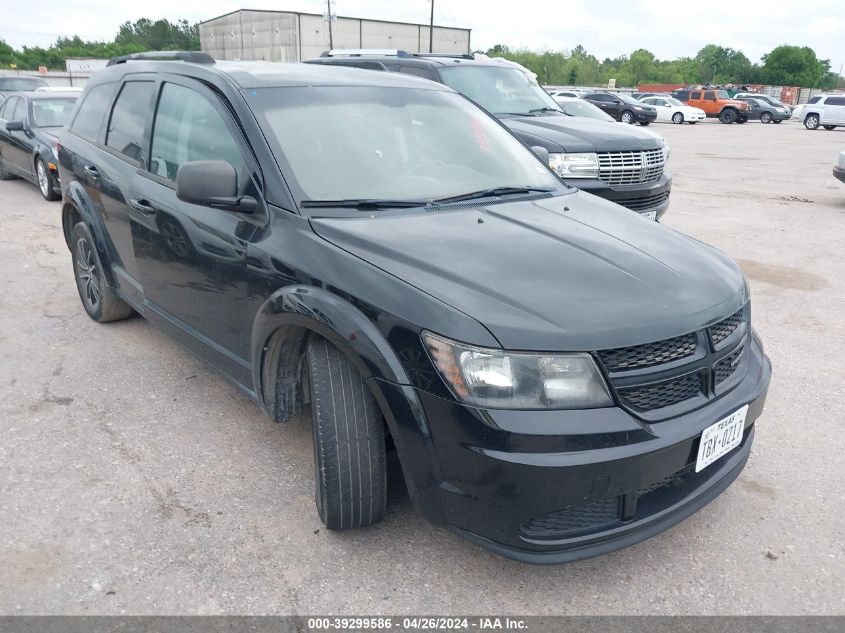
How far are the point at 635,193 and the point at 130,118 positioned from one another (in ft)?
16.0

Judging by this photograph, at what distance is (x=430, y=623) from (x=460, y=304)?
1.08 meters

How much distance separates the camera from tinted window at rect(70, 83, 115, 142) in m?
4.61

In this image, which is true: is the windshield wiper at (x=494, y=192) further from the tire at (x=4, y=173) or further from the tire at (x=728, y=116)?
the tire at (x=728, y=116)

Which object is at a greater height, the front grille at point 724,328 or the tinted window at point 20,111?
the tinted window at point 20,111

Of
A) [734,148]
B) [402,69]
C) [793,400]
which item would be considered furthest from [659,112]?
[793,400]

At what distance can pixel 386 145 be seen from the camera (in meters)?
3.29

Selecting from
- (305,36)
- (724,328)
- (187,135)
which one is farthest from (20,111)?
(305,36)

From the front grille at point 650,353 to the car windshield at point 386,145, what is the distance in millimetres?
1233

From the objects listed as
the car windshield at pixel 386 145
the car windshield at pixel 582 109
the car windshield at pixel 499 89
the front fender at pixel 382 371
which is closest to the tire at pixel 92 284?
the car windshield at pixel 386 145

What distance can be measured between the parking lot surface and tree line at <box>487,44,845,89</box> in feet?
278

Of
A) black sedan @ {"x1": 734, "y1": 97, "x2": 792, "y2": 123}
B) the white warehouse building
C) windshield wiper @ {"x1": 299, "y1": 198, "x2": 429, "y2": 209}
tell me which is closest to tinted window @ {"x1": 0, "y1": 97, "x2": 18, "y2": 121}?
windshield wiper @ {"x1": 299, "y1": 198, "x2": 429, "y2": 209}

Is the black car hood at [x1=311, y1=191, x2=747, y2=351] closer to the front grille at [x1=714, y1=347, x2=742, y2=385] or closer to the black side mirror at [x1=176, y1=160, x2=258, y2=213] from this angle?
the front grille at [x1=714, y1=347, x2=742, y2=385]

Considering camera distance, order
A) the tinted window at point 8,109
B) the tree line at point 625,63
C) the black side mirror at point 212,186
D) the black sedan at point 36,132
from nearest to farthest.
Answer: the black side mirror at point 212,186 < the black sedan at point 36,132 < the tinted window at point 8,109 < the tree line at point 625,63

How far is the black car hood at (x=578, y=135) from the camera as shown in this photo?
698 cm
